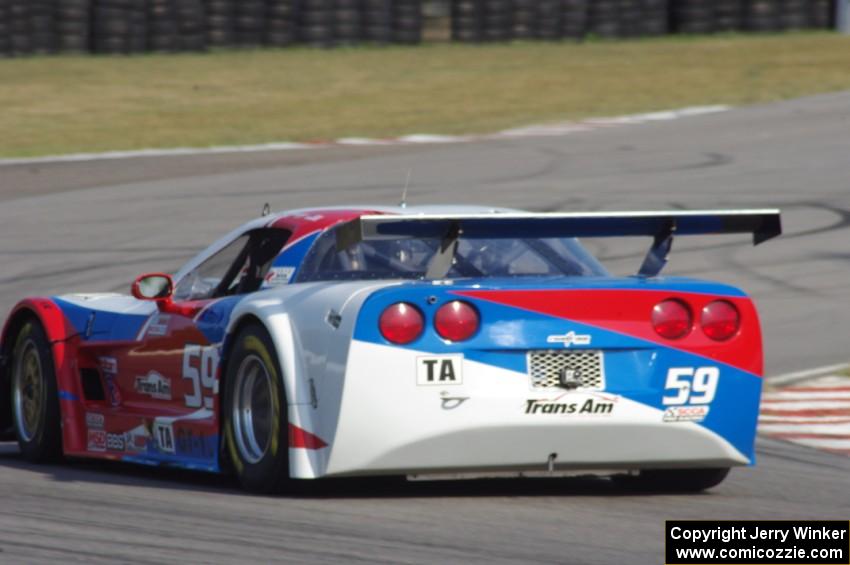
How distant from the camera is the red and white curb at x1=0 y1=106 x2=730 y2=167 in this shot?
2055cm

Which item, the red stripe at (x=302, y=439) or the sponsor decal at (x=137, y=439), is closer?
the red stripe at (x=302, y=439)

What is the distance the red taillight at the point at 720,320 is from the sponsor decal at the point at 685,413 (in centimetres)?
26

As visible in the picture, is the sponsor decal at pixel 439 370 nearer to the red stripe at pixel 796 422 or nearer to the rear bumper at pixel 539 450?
the rear bumper at pixel 539 450

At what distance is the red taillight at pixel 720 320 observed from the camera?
588cm

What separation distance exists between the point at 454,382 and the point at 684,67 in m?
23.3

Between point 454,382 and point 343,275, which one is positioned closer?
point 454,382

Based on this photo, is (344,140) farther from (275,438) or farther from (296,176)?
(275,438)

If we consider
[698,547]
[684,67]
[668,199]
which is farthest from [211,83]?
[698,547]

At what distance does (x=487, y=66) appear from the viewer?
1142 inches

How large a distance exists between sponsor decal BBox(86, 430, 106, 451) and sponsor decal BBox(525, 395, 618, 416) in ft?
7.26

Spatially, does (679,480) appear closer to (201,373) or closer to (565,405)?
(565,405)

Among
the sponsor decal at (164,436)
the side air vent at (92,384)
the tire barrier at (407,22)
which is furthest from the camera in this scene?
the tire barrier at (407,22)

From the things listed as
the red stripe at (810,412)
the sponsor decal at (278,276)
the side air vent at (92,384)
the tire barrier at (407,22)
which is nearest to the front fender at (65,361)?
the side air vent at (92,384)

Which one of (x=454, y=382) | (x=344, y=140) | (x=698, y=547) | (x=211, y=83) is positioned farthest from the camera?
(x=211, y=83)
